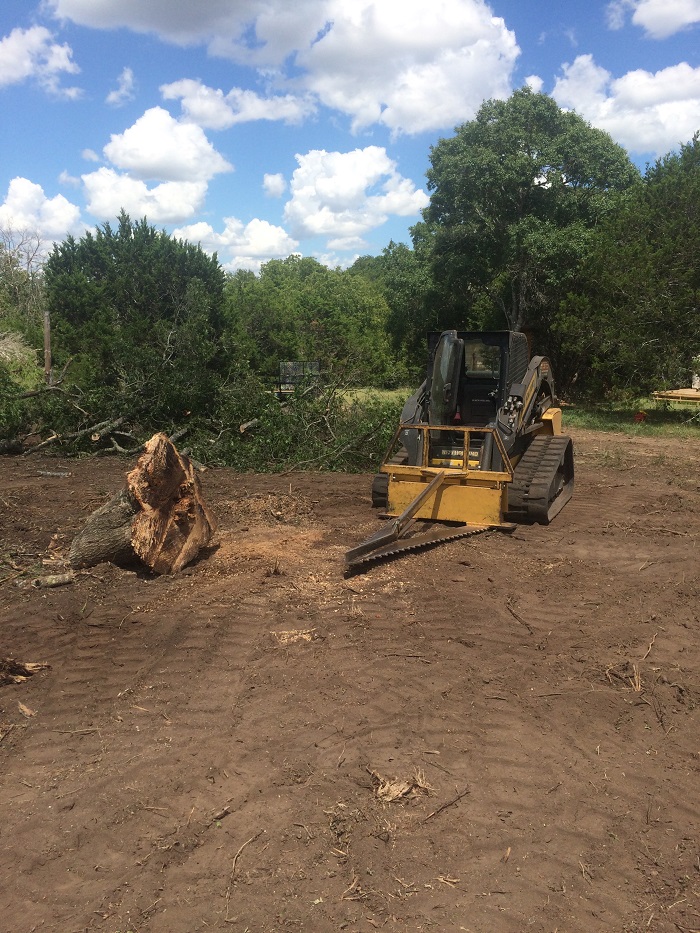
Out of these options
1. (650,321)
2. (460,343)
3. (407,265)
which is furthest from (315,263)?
(460,343)

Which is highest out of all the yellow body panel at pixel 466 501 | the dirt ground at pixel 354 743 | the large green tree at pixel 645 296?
the large green tree at pixel 645 296

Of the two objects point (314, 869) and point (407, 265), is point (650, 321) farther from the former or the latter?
point (314, 869)

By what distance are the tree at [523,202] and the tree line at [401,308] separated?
0.07m

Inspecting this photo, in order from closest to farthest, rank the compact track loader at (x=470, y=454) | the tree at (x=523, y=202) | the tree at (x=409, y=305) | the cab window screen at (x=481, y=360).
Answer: the compact track loader at (x=470, y=454), the cab window screen at (x=481, y=360), the tree at (x=523, y=202), the tree at (x=409, y=305)

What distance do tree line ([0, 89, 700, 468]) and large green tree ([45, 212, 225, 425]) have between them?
41 millimetres

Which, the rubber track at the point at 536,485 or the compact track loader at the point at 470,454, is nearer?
the compact track loader at the point at 470,454

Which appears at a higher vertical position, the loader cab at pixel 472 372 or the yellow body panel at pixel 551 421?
the loader cab at pixel 472 372

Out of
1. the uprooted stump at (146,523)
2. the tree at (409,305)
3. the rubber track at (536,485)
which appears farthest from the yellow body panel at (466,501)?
the tree at (409,305)

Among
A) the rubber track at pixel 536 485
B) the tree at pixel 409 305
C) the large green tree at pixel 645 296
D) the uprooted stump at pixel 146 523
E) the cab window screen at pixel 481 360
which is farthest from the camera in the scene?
the tree at pixel 409 305

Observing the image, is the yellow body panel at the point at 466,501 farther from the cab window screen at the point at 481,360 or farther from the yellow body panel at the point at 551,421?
the yellow body panel at the point at 551,421

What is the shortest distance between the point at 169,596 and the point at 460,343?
13.2ft

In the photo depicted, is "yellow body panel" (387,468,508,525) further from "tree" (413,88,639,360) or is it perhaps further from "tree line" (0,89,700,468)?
"tree" (413,88,639,360)

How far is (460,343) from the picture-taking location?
744 centimetres

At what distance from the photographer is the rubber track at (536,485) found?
7.32m
